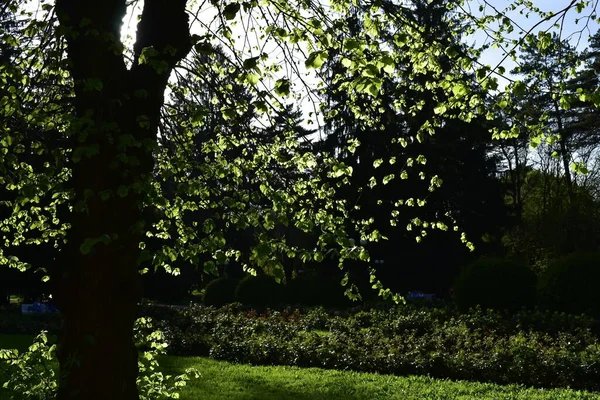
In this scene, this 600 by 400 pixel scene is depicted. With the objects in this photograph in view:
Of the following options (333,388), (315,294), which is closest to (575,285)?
(333,388)

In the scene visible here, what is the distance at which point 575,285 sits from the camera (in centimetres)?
1477

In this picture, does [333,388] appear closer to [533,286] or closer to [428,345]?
[428,345]

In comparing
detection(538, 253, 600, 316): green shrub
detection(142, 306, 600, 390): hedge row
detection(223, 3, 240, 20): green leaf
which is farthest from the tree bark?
detection(538, 253, 600, 316): green shrub

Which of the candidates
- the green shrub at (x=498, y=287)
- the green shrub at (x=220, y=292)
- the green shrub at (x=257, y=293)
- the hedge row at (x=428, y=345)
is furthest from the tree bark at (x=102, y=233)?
the green shrub at (x=220, y=292)

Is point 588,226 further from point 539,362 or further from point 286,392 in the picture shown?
point 286,392

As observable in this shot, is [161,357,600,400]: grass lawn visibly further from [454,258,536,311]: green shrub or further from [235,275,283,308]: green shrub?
[235,275,283,308]: green shrub

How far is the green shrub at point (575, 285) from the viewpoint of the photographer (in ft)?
47.8

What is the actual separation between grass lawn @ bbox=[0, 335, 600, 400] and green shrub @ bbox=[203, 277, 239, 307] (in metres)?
13.5

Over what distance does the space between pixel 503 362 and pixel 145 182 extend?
7.27 meters

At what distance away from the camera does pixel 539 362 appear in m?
9.26

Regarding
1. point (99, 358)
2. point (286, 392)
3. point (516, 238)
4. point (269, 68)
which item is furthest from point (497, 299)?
point (516, 238)

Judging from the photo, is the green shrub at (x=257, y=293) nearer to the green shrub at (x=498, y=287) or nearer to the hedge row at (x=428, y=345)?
the hedge row at (x=428, y=345)

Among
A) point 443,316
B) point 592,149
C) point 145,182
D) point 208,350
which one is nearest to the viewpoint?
point 145,182

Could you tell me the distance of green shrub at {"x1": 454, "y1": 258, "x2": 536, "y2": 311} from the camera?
Answer: 52.5 feet
